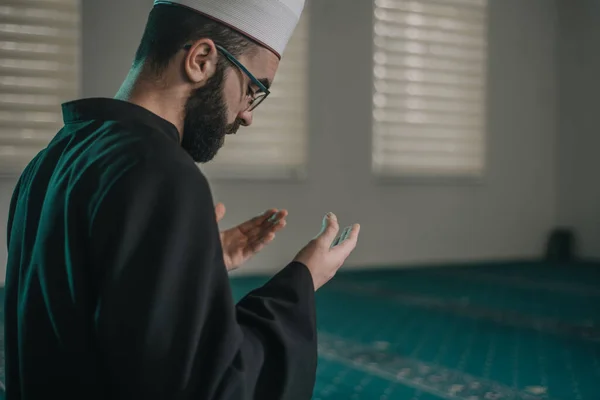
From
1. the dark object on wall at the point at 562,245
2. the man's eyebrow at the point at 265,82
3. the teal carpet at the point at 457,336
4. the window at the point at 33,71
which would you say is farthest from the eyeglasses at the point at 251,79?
the dark object on wall at the point at 562,245

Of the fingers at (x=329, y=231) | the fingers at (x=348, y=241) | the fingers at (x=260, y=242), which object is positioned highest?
the fingers at (x=329, y=231)

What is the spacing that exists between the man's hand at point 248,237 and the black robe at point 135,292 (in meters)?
0.40

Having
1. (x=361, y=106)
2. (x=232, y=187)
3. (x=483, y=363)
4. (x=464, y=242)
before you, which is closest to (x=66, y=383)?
(x=483, y=363)

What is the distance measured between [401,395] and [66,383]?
1.93 m

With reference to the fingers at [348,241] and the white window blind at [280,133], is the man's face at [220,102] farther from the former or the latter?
the white window blind at [280,133]

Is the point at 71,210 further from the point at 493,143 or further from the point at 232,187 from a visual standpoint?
the point at 493,143

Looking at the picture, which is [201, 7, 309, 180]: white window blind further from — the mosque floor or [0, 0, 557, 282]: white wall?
the mosque floor

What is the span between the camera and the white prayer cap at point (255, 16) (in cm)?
106

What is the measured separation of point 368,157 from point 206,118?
5569 mm

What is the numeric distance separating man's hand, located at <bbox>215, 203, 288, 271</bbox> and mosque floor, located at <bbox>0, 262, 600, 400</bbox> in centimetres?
141

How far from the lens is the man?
32.5 inches

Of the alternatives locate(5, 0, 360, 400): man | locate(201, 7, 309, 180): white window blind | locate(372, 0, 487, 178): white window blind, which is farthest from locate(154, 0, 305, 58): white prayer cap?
locate(372, 0, 487, 178): white window blind

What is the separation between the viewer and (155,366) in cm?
83

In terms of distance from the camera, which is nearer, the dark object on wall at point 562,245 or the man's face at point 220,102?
the man's face at point 220,102
